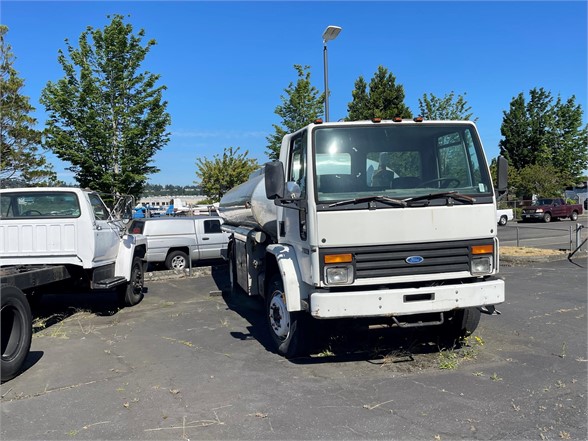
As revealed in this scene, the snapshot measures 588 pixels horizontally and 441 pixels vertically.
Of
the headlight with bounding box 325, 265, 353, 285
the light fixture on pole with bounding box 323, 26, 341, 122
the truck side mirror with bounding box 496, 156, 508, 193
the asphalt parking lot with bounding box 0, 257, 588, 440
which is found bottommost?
the asphalt parking lot with bounding box 0, 257, 588, 440

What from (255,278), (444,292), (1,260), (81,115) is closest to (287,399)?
(444,292)

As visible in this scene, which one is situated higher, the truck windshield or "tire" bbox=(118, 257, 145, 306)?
→ the truck windshield

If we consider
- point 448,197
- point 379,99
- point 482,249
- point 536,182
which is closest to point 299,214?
point 448,197

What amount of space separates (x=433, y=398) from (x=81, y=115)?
56.3 feet

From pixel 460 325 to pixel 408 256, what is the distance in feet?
5.11

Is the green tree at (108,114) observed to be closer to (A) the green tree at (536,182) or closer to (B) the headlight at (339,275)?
(B) the headlight at (339,275)

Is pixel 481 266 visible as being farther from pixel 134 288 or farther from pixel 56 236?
pixel 134 288

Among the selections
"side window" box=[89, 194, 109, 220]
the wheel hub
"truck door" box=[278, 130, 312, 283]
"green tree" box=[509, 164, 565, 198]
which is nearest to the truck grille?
"truck door" box=[278, 130, 312, 283]

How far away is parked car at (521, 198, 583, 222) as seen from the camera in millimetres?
34125

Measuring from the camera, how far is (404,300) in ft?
15.9

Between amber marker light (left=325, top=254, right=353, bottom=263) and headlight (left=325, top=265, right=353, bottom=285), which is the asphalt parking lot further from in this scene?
amber marker light (left=325, top=254, right=353, bottom=263)

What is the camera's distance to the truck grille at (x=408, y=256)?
4.90m

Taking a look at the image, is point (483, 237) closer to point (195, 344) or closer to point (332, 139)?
point (332, 139)

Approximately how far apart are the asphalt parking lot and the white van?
6563 mm
